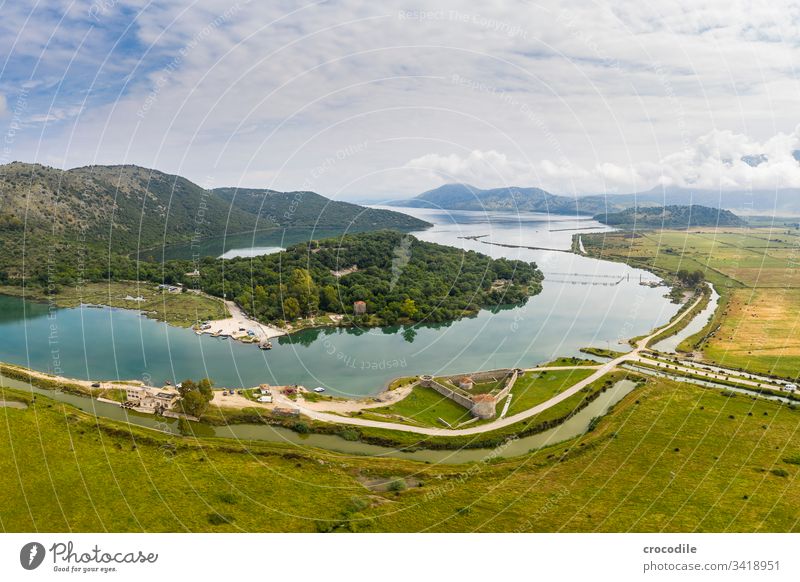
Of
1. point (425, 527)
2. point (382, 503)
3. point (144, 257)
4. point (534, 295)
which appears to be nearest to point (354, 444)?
point (382, 503)

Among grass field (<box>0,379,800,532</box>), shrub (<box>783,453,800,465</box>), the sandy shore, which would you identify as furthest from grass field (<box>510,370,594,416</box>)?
the sandy shore

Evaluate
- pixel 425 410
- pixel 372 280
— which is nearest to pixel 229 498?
pixel 425 410

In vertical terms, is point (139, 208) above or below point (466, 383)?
above

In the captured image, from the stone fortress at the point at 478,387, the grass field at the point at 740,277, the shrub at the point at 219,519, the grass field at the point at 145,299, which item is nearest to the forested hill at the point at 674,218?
the grass field at the point at 740,277

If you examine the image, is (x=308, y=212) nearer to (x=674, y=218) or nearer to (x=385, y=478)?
(x=674, y=218)

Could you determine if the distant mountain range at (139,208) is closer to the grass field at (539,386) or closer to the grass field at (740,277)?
the grass field at (539,386)

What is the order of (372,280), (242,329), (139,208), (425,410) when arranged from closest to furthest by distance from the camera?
1. (425,410)
2. (242,329)
3. (372,280)
4. (139,208)
